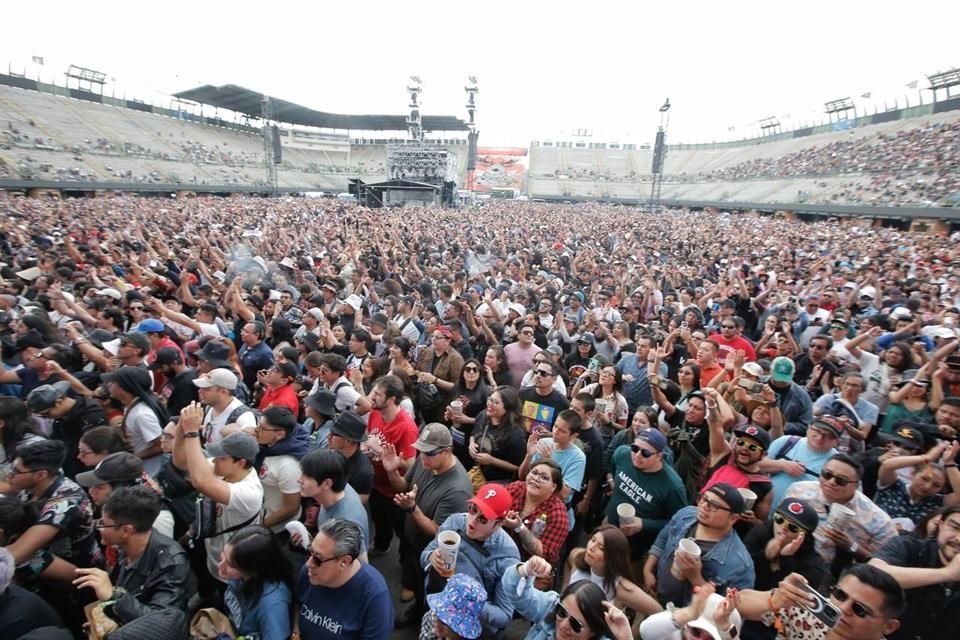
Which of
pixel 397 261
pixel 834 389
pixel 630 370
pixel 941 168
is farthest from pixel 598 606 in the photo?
pixel 941 168

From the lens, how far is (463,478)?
3.01 m

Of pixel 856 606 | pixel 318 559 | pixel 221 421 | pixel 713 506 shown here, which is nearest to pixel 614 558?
pixel 713 506

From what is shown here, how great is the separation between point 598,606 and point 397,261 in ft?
34.6

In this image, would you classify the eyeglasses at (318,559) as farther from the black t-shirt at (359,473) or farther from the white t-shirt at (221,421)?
the white t-shirt at (221,421)

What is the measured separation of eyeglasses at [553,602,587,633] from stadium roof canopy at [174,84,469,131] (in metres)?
58.6

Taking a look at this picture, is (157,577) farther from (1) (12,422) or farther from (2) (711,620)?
(2) (711,620)

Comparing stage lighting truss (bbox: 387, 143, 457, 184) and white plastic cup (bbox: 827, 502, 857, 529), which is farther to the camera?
stage lighting truss (bbox: 387, 143, 457, 184)

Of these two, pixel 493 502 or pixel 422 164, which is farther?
pixel 422 164

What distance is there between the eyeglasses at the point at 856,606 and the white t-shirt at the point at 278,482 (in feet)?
8.77

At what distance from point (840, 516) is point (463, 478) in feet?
6.67

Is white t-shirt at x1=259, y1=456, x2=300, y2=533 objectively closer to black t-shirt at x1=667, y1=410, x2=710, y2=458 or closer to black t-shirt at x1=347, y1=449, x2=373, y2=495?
black t-shirt at x1=347, y1=449, x2=373, y2=495

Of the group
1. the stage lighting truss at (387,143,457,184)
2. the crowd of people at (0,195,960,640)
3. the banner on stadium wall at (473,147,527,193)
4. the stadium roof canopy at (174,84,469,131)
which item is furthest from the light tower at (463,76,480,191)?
the crowd of people at (0,195,960,640)

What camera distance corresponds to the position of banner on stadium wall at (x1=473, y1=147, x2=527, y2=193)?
7562 centimetres

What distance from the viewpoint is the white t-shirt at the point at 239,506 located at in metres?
2.58
